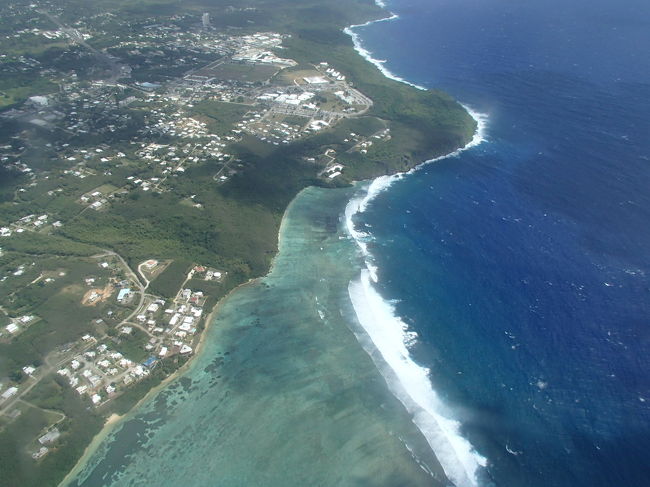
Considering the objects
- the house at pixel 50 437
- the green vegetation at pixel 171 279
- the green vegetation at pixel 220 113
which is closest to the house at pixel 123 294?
the green vegetation at pixel 171 279

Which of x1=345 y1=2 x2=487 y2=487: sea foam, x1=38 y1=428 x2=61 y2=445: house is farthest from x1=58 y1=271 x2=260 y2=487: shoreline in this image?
x1=345 y1=2 x2=487 y2=487: sea foam

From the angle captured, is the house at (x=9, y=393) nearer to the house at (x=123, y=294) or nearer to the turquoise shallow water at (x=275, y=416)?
the turquoise shallow water at (x=275, y=416)

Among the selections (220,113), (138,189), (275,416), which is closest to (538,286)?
(275,416)

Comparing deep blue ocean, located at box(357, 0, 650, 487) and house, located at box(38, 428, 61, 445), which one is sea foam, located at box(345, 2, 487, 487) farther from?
house, located at box(38, 428, 61, 445)

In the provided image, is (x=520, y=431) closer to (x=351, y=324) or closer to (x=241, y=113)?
(x=351, y=324)

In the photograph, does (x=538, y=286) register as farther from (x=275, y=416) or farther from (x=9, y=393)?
(x=9, y=393)
